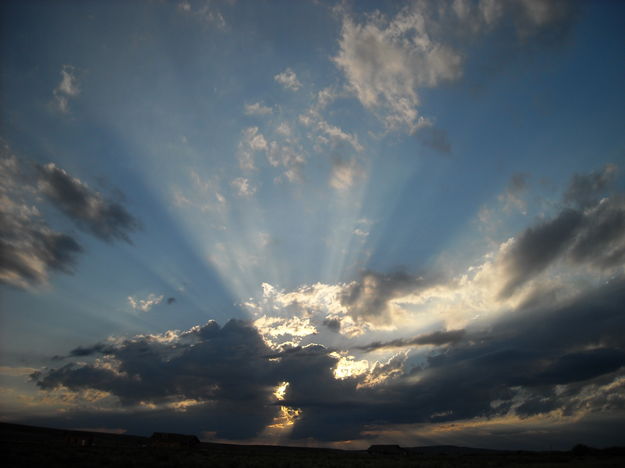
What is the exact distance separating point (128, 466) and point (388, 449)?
443ft

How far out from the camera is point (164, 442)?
299 feet

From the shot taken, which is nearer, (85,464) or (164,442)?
(85,464)

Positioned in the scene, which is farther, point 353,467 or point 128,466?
point 353,467

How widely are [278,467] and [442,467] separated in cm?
2707

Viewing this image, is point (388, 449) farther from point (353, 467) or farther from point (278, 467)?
point (278, 467)

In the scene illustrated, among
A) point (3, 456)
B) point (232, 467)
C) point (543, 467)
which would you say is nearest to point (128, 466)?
point (232, 467)

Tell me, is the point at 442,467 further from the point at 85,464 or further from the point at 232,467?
the point at 85,464

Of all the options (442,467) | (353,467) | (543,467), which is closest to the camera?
(353,467)

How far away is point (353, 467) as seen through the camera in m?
47.9

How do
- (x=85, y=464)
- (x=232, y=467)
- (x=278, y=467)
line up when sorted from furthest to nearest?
(x=278, y=467), (x=232, y=467), (x=85, y=464)

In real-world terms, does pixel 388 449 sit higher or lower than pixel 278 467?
higher

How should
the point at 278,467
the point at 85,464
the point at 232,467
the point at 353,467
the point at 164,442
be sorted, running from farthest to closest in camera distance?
the point at 164,442
the point at 353,467
the point at 278,467
the point at 232,467
the point at 85,464

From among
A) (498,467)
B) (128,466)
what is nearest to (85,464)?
(128,466)

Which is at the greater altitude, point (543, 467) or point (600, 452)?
point (600, 452)
